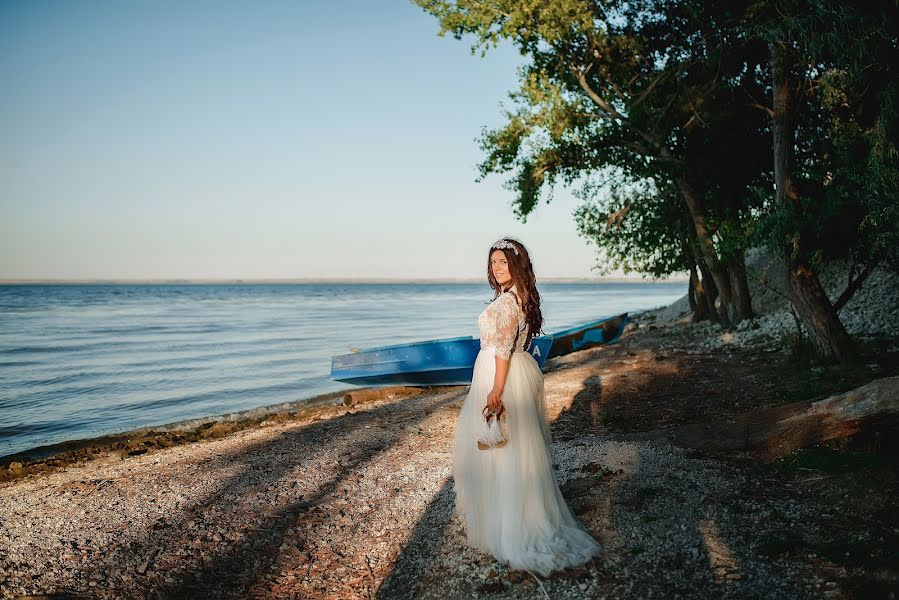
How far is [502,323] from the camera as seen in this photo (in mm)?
4582

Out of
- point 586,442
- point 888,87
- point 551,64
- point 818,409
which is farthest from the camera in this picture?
point 551,64

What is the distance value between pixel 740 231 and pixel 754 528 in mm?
11073

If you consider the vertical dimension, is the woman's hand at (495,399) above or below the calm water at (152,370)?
above

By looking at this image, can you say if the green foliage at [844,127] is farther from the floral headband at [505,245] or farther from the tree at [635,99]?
the floral headband at [505,245]

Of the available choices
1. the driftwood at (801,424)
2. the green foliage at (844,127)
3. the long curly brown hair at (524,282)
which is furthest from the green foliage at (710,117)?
the long curly brown hair at (524,282)

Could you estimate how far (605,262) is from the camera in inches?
806

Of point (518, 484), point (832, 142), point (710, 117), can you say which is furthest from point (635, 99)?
point (518, 484)

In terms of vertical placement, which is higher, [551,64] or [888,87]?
[551,64]

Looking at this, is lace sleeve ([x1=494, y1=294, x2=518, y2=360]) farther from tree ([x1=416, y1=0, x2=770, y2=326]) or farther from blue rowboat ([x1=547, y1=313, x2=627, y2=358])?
blue rowboat ([x1=547, y1=313, x2=627, y2=358])

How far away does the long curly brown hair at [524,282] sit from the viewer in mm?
4707

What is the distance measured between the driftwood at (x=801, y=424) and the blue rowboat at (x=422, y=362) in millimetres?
7405

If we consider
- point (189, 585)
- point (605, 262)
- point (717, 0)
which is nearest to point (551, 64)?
point (717, 0)

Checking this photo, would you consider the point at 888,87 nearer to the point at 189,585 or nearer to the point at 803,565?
the point at 803,565

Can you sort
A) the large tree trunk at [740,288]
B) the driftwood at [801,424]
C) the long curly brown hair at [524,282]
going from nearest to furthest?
1. the long curly brown hair at [524,282]
2. the driftwood at [801,424]
3. the large tree trunk at [740,288]
